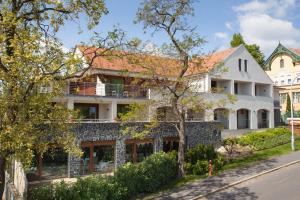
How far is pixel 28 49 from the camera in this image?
34.1ft

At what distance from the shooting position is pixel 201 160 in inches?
922

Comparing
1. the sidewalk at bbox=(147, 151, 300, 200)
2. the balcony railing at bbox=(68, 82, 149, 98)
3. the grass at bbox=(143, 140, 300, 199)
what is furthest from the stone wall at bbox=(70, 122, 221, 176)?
the sidewalk at bbox=(147, 151, 300, 200)

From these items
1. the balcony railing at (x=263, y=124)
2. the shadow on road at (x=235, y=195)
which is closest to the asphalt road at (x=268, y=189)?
the shadow on road at (x=235, y=195)

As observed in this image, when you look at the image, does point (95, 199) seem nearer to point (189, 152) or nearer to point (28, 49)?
point (28, 49)

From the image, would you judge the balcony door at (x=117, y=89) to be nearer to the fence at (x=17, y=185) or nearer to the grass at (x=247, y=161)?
the grass at (x=247, y=161)

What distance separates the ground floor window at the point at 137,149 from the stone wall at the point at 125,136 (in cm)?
50

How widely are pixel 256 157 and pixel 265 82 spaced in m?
17.6

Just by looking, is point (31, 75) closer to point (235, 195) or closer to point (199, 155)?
point (235, 195)

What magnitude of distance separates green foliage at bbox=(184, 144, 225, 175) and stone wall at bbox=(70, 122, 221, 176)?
2.88 meters

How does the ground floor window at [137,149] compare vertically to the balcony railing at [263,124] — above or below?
below

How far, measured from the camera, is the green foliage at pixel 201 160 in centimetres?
2188

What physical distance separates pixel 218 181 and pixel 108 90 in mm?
12795

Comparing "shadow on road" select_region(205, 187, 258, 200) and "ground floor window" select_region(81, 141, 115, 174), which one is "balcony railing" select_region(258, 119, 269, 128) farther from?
"shadow on road" select_region(205, 187, 258, 200)

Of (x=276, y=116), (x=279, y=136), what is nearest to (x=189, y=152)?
(x=279, y=136)
